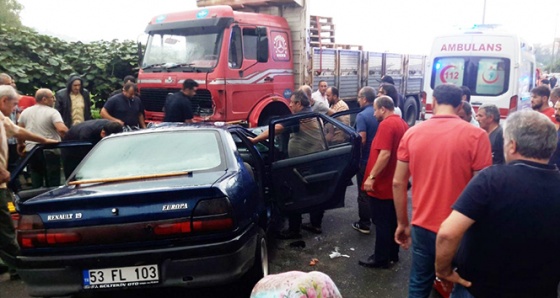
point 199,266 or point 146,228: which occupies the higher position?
point 146,228

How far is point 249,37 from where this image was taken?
7.70 metres

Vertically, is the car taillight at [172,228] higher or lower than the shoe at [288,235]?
higher

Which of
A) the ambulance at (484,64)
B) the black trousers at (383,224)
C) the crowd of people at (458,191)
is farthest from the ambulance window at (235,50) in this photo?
the black trousers at (383,224)

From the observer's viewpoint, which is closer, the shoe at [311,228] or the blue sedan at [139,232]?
the blue sedan at [139,232]

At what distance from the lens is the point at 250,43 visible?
25.3 ft

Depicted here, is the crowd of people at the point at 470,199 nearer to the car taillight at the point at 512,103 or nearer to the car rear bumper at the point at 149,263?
the car rear bumper at the point at 149,263

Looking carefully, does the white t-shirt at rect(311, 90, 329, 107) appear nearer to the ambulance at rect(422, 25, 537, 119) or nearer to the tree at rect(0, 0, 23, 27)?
the ambulance at rect(422, 25, 537, 119)

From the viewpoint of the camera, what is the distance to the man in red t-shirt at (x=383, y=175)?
12.2 ft

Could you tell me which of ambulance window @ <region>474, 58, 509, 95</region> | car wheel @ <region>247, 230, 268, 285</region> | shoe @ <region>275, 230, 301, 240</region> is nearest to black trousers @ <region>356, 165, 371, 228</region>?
shoe @ <region>275, 230, 301, 240</region>

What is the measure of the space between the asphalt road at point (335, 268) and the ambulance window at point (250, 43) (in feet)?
Answer: 11.4

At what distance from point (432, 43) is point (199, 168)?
703 cm

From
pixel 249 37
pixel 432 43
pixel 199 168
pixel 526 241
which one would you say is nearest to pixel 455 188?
pixel 526 241

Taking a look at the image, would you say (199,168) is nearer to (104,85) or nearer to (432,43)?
(432,43)

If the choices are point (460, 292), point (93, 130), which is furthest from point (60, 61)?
point (460, 292)
